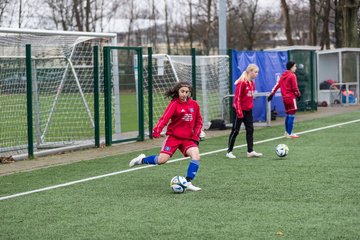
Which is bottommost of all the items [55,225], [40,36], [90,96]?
[55,225]

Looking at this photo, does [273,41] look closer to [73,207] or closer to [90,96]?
[90,96]

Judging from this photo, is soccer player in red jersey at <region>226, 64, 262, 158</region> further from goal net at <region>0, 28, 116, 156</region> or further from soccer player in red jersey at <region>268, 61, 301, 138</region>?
goal net at <region>0, 28, 116, 156</region>

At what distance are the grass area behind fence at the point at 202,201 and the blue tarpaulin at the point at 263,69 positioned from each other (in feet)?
26.7

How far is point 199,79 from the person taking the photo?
2028 centimetres

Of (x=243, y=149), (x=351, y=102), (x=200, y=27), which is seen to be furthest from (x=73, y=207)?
(x=200, y=27)

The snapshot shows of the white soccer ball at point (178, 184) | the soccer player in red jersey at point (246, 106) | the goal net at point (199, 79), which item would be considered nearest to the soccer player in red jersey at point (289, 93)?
the goal net at point (199, 79)

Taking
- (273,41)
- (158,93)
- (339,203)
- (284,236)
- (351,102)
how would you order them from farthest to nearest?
1. (273,41)
2. (351,102)
3. (158,93)
4. (339,203)
5. (284,236)

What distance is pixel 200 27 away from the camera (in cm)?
6369

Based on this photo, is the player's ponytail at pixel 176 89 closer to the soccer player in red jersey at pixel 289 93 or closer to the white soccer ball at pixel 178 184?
the white soccer ball at pixel 178 184

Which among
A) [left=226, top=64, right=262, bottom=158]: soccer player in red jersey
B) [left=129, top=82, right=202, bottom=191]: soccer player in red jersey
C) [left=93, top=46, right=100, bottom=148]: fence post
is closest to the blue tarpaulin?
[left=93, top=46, right=100, bottom=148]: fence post

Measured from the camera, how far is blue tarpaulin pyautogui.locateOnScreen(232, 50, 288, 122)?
21.2 metres

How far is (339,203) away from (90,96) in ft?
30.3

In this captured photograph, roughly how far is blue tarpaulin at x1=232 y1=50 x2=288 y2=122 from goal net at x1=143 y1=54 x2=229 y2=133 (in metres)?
0.42

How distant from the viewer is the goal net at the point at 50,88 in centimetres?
1495
